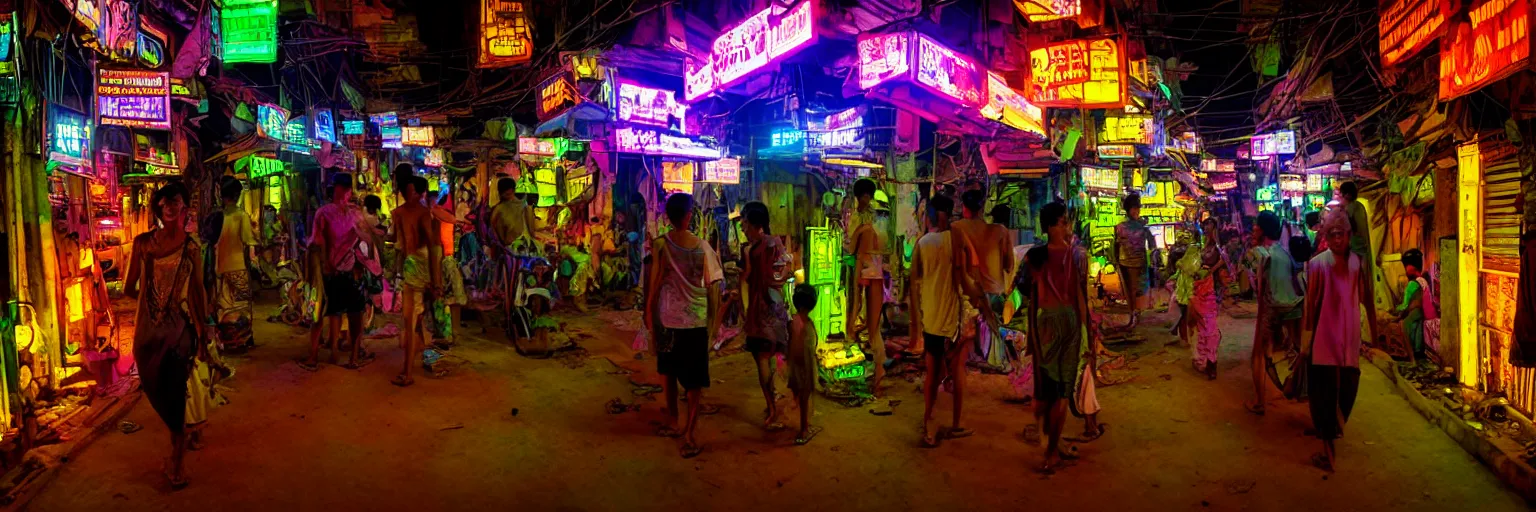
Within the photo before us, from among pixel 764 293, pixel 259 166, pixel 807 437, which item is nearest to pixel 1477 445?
pixel 807 437

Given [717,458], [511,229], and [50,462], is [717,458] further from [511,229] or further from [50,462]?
[511,229]

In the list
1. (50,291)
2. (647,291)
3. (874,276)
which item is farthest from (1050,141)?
(50,291)

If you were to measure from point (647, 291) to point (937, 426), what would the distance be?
263 cm

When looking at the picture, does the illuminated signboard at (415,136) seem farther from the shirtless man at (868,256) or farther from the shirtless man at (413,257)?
the shirtless man at (868,256)

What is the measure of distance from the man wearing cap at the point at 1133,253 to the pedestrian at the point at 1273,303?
4.60m

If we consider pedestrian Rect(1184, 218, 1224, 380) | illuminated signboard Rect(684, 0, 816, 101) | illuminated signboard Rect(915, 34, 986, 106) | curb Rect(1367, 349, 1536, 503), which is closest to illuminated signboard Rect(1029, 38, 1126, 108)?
illuminated signboard Rect(915, 34, 986, 106)

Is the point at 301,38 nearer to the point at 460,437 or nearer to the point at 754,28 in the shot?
the point at 754,28

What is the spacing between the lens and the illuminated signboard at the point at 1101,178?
1692 centimetres

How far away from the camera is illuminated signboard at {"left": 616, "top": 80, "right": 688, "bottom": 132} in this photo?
11828mm

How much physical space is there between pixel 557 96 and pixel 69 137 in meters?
5.79

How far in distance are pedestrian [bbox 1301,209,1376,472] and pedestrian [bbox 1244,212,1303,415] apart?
1390 millimetres

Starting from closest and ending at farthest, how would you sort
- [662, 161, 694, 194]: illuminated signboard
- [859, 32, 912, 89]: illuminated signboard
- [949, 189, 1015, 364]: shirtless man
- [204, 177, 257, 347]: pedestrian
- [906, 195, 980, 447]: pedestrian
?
[906, 195, 980, 447]: pedestrian
[949, 189, 1015, 364]: shirtless man
[859, 32, 912, 89]: illuminated signboard
[204, 177, 257, 347]: pedestrian
[662, 161, 694, 194]: illuminated signboard

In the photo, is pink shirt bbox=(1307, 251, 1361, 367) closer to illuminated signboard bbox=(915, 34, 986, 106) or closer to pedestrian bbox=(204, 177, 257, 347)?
illuminated signboard bbox=(915, 34, 986, 106)

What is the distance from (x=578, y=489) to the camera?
5.43 meters
